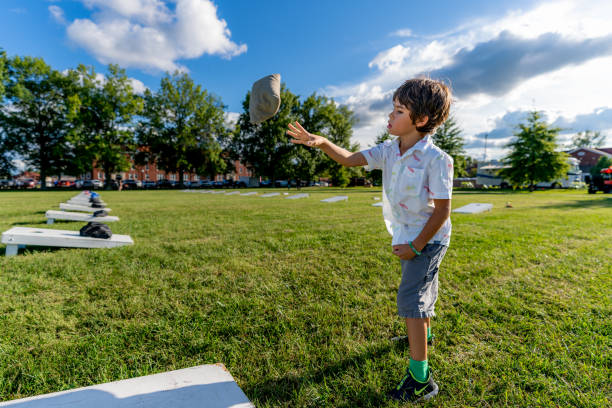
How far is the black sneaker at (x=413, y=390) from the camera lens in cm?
172

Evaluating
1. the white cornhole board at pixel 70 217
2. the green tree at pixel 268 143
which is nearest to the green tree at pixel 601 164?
the green tree at pixel 268 143

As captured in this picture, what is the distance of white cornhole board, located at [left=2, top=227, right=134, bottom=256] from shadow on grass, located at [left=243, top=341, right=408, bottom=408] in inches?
189

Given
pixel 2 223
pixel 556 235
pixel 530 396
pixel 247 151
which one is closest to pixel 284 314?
pixel 530 396

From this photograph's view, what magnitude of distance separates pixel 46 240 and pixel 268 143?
43.1 metres

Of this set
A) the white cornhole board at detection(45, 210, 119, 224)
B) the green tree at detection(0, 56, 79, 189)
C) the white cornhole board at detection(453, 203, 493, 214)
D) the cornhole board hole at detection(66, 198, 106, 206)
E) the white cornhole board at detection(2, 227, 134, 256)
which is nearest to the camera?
the white cornhole board at detection(2, 227, 134, 256)

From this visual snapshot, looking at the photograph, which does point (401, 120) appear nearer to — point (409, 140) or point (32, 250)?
point (409, 140)

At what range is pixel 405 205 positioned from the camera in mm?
1833

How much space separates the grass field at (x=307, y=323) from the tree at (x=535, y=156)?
3758 centimetres

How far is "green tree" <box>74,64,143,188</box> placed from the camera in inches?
1594

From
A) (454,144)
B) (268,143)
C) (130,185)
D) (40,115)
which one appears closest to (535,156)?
(454,144)

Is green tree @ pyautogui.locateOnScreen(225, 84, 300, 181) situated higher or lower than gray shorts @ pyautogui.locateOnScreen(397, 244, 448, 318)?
higher

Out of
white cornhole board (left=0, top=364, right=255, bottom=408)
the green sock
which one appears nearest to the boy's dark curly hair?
the green sock

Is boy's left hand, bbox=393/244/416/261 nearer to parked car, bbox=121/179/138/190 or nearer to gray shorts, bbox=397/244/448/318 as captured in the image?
gray shorts, bbox=397/244/448/318

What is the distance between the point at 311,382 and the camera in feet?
6.12
